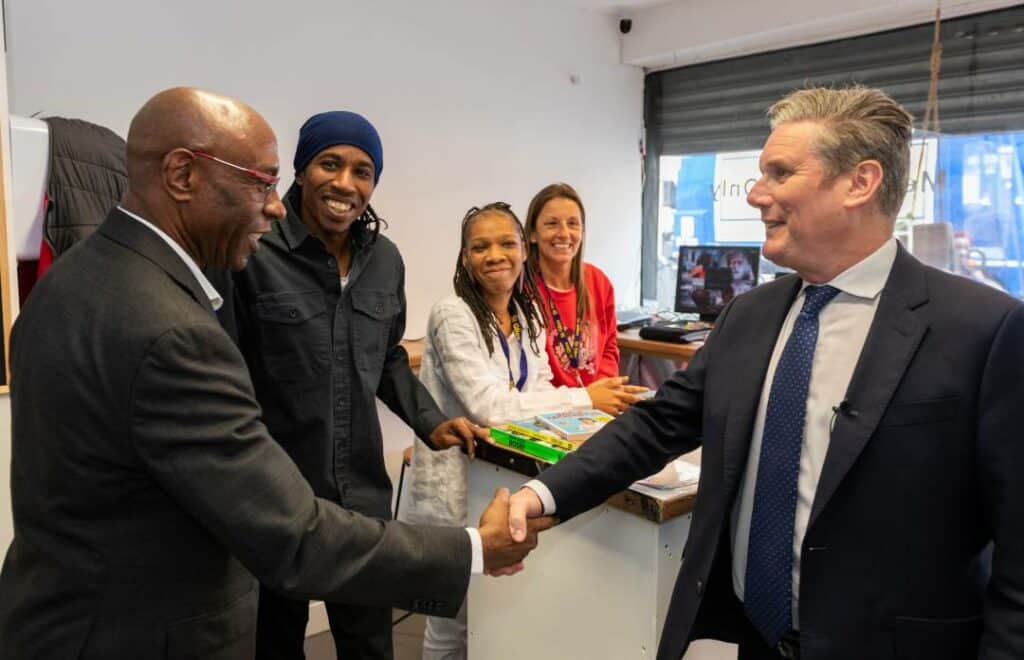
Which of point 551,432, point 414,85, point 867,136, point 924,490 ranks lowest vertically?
point 551,432

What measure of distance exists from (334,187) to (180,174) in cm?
67

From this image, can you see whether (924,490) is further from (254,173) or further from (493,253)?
(493,253)

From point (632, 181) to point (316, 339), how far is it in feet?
11.5

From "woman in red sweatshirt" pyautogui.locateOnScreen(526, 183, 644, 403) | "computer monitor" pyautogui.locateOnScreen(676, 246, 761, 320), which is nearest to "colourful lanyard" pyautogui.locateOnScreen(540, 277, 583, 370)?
"woman in red sweatshirt" pyautogui.locateOnScreen(526, 183, 644, 403)

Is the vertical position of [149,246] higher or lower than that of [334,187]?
lower

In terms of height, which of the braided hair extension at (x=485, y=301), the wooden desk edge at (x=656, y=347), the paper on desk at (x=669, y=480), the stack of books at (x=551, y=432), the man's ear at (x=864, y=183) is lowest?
the wooden desk edge at (x=656, y=347)

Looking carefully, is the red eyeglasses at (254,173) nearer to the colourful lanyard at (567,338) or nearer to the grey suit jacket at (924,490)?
the grey suit jacket at (924,490)

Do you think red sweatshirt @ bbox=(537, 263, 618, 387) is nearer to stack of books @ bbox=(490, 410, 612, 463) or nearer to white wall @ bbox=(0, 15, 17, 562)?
stack of books @ bbox=(490, 410, 612, 463)

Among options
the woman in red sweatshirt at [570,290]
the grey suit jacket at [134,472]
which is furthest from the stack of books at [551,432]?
the grey suit jacket at [134,472]

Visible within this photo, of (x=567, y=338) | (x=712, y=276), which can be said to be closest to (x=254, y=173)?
(x=567, y=338)

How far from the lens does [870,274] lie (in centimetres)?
126

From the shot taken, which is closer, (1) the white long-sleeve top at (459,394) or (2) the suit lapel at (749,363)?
(2) the suit lapel at (749,363)

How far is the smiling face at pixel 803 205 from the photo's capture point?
1257 millimetres

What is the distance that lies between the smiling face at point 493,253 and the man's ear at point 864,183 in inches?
48.6
